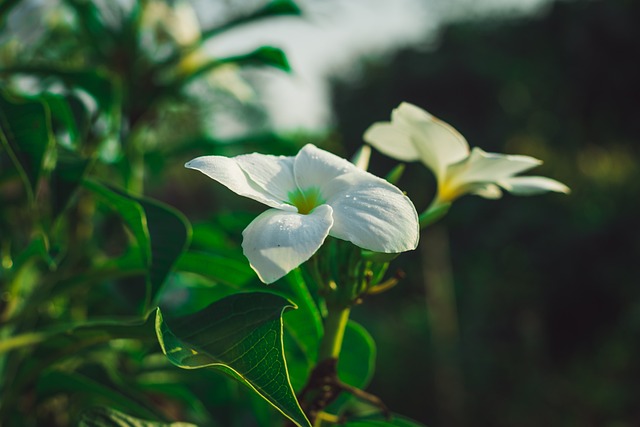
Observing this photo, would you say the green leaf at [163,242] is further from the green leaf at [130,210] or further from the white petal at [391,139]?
the white petal at [391,139]

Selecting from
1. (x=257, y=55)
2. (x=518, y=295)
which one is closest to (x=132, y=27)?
(x=257, y=55)

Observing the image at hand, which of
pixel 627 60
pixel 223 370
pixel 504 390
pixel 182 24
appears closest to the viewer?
pixel 223 370

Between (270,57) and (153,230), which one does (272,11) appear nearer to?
(270,57)

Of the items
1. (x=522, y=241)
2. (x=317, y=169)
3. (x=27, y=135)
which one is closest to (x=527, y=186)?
(x=317, y=169)

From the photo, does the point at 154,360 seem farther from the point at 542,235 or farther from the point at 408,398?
the point at 542,235

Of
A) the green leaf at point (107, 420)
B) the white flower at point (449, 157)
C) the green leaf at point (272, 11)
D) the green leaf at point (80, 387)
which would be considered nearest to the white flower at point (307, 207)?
the white flower at point (449, 157)
